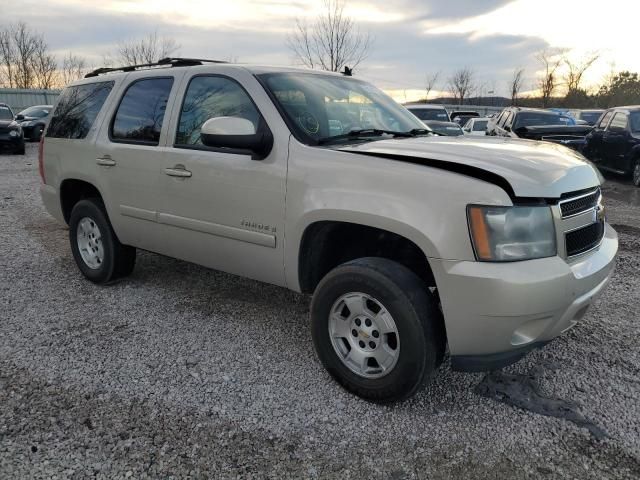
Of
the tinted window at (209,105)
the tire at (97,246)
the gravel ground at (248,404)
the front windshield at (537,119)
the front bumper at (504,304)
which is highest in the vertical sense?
the tinted window at (209,105)

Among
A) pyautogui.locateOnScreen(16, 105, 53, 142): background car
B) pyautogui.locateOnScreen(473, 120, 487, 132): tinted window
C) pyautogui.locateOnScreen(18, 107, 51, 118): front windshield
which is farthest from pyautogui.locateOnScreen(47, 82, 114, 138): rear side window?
pyautogui.locateOnScreen(18, 107, 51, 118): front windshield

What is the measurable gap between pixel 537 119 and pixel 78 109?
433 inches

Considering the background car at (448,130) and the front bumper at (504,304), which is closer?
the front bumper at (504,304)

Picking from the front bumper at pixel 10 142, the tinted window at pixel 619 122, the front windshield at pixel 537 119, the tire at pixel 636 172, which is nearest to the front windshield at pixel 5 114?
the front bumper at pixel 10 142

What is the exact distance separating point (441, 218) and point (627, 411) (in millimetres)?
1516

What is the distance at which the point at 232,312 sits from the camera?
417cm

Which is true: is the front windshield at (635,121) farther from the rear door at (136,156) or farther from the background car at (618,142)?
the rear door at (136,156)

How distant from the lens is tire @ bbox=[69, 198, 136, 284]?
4543mm

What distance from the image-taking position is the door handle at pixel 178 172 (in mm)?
3620

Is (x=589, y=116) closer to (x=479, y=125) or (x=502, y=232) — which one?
(x=479, y=125)

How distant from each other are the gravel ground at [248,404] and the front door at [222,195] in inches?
23.6

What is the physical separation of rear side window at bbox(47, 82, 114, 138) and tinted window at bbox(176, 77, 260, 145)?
120cm

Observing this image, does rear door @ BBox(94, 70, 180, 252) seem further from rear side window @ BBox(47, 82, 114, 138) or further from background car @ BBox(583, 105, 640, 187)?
background car @ BBox(583, 105, 640, 187)

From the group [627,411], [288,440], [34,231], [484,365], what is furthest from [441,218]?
[34,231]
